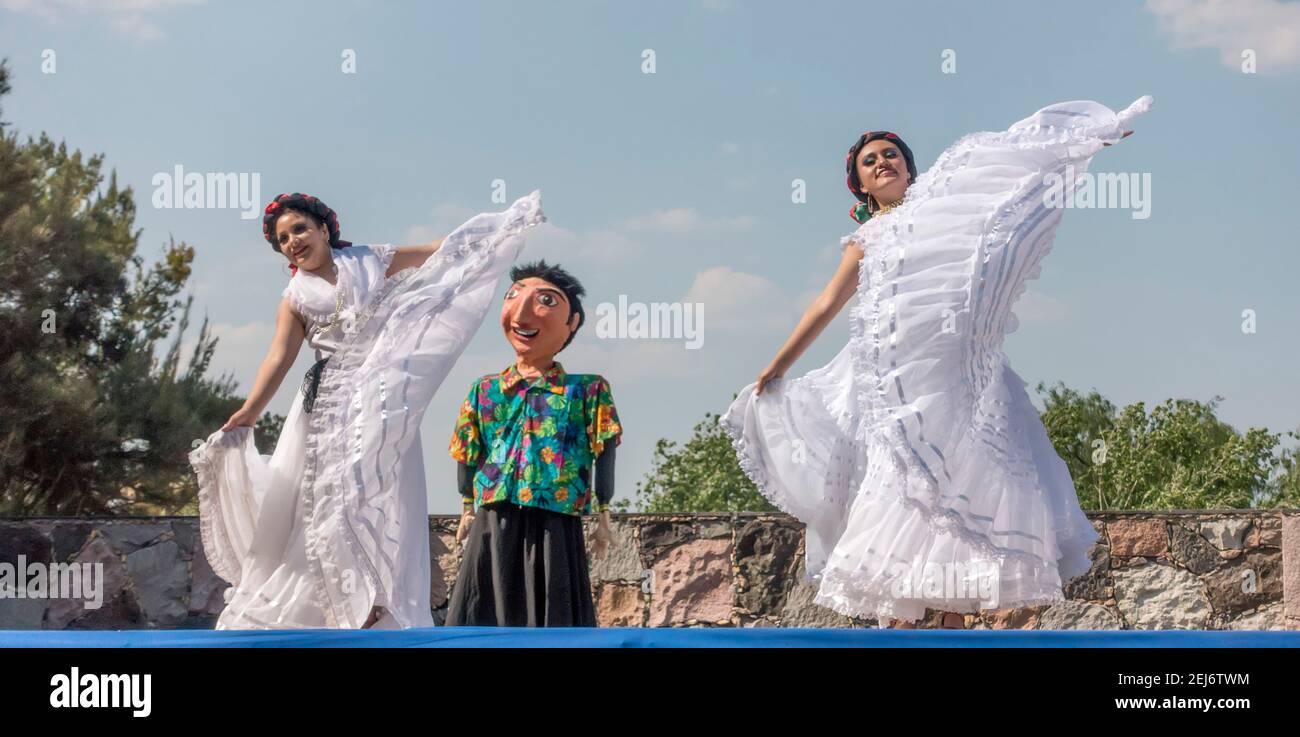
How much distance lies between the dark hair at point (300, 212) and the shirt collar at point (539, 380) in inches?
34.4

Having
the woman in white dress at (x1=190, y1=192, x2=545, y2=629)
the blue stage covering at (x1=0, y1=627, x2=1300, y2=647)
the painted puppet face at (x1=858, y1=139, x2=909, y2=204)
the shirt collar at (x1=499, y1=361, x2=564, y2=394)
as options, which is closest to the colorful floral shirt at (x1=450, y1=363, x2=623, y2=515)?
the shirt collar at (x1=499, y1=361, x2=564, y2=394)

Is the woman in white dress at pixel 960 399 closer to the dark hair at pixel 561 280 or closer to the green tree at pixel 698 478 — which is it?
the dark hair at pixel 561 280

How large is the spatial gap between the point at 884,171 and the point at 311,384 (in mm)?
2102

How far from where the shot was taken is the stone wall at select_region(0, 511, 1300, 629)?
20.2 feet

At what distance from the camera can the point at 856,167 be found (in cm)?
522

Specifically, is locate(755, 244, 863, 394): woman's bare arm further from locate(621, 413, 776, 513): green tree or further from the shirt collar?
locate(621, 413, 776, 513): green tree

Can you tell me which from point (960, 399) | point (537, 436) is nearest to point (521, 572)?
point (537, 436)

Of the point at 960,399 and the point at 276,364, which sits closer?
the point at 960,399

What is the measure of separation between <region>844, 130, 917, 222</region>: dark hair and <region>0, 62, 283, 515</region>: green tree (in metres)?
7.00

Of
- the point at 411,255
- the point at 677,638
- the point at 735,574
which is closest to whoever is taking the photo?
the point at 677,638

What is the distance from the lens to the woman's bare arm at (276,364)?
5.30m

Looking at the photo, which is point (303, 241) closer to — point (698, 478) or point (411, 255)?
point (411, 255)
